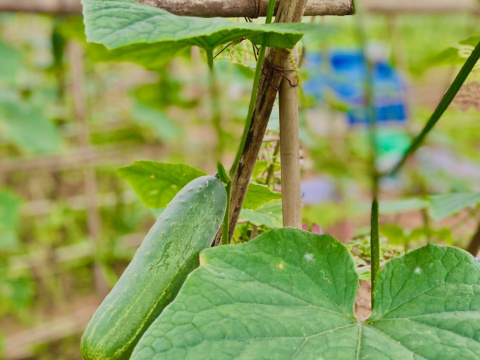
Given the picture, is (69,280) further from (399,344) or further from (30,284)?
(399,344)

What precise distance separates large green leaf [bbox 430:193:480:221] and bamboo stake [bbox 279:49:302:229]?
0.45m

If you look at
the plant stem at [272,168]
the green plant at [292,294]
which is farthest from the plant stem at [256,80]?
the plant stem at [272,168]

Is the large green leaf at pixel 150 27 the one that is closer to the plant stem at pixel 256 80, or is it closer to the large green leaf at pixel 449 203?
the plant stem at pixel 256 80

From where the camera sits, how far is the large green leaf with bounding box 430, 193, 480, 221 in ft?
3.44

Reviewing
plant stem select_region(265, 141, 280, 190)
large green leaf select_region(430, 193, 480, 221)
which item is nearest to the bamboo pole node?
plant stem select_region(265, 141, 280, 190)

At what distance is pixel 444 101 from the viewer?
58cm

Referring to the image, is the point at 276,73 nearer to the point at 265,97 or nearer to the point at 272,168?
the point at 265,97

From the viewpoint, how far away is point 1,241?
339cm

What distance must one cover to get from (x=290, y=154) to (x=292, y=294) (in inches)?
8.1

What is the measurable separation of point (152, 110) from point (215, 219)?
3383 millimetres

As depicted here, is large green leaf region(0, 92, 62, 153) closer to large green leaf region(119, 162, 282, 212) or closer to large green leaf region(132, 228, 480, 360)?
large green leaf region(119, 162, 282, 212)

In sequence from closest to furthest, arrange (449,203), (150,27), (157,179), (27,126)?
(150,27), (157,179), (449,203), (27,126)

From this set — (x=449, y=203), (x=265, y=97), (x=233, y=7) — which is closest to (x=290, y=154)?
(x=265, y=97)

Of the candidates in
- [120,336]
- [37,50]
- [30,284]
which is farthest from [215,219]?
[37,50]
